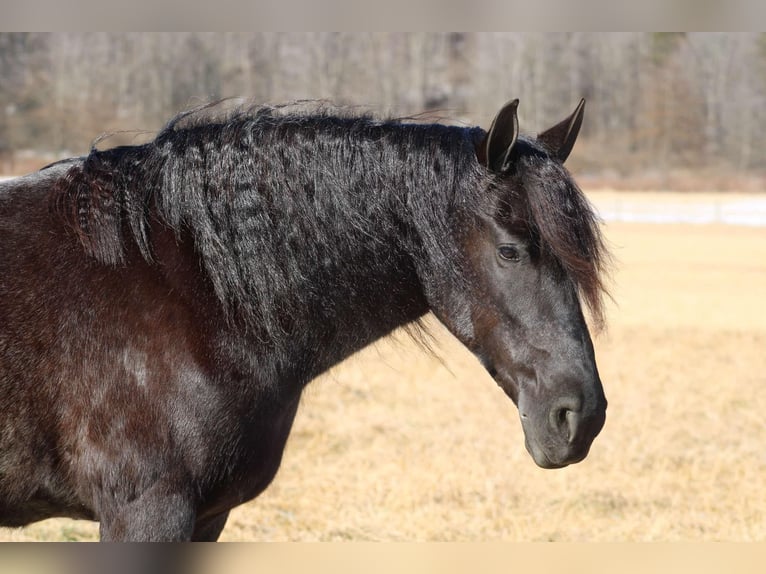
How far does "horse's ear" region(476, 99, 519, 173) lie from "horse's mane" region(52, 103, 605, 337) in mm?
42

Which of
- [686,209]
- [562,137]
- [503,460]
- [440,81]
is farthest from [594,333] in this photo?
[440,81]

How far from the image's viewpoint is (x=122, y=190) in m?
2.86

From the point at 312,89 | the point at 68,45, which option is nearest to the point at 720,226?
the point at 312,89

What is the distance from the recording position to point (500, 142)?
2725 millimetres

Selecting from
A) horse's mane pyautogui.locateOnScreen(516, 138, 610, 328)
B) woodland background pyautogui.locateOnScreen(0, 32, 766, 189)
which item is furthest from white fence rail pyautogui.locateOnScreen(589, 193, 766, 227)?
horse's mane pyautogui.locateOnScreen(516, 138, 610, 328)

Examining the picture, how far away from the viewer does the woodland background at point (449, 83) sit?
91.4 ft

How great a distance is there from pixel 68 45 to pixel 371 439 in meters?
24.5

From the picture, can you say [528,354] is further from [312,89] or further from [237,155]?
[312,89]

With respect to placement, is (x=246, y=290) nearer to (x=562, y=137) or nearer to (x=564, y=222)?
(x=564, y=222)

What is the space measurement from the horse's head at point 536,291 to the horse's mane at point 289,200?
2 centimetres

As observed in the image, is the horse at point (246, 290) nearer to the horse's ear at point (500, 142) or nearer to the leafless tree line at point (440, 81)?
the horse's ear at point (500, 142)

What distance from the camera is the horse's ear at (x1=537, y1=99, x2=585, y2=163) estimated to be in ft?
9.56

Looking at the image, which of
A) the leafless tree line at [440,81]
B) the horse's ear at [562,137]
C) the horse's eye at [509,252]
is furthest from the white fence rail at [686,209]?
the horse's eye at [509,252]

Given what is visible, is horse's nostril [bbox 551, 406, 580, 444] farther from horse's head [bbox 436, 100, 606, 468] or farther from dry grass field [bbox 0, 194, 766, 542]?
dry grass field [bbox 0, 194, 766, 542]
